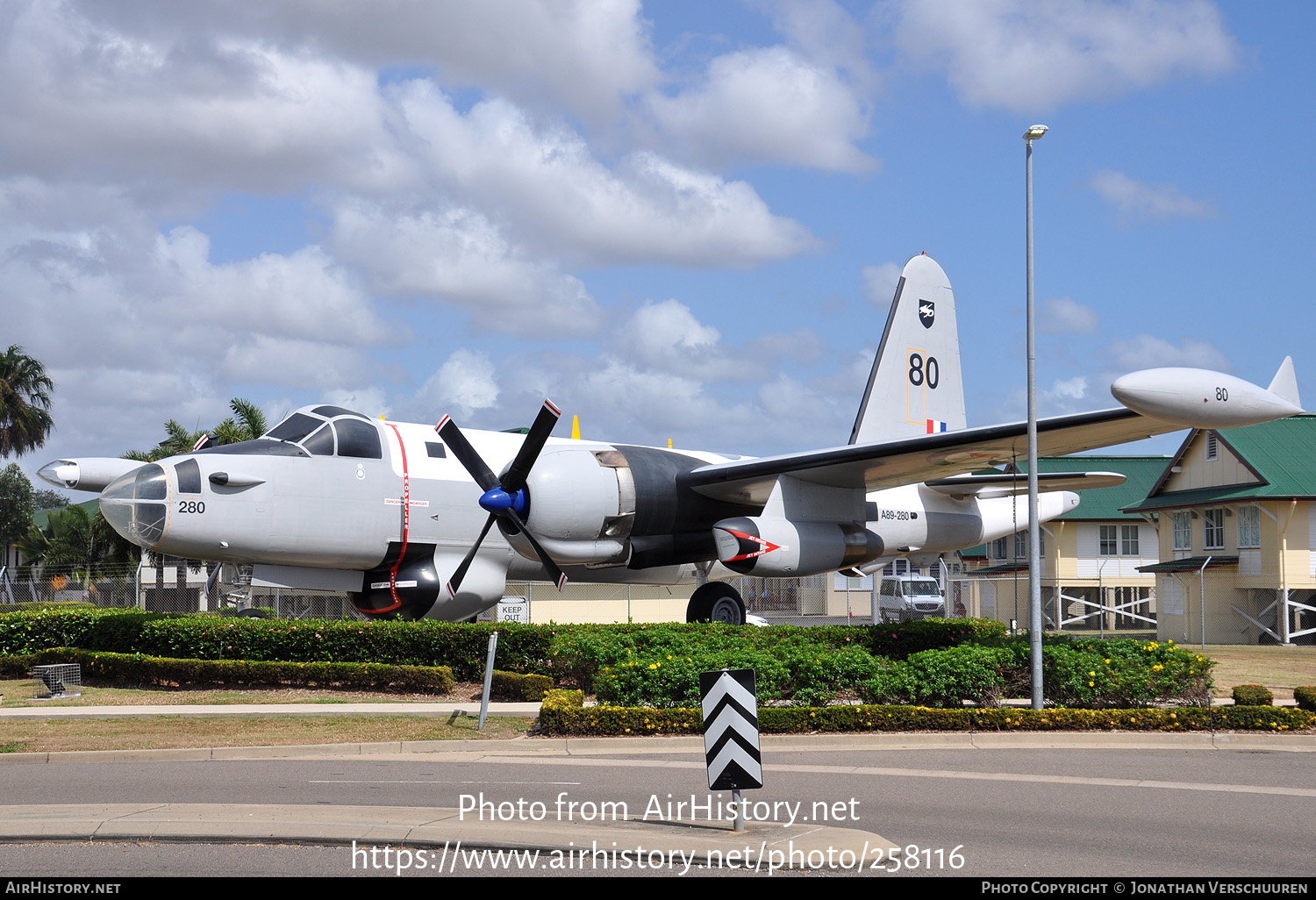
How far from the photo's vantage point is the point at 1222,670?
22828mm

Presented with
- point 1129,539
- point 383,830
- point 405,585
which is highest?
point 1129,539

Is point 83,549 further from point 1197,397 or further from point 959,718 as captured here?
point 1197,397

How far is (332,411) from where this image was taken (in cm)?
1961

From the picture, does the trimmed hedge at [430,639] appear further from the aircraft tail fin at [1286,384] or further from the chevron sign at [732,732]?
the chevron sign at [732,732]

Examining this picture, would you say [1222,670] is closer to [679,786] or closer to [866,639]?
[866,639]

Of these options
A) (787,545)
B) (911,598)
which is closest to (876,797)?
(787,545)

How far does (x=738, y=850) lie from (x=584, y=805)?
7.54 feet

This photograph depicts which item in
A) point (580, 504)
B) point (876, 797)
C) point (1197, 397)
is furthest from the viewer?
point (580, 504)

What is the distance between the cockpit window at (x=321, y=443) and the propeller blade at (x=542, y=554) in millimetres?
3333

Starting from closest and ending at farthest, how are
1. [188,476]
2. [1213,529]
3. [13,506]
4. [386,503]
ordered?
[188,476] < [386,503] < [1213,529] < [13,506]

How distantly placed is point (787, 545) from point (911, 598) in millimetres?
29954

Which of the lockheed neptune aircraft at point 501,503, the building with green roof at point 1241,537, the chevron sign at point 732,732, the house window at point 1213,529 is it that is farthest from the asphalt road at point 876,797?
the house window at point 1213,529

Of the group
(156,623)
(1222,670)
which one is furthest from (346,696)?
(1222,670)

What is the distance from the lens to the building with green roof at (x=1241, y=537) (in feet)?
114
